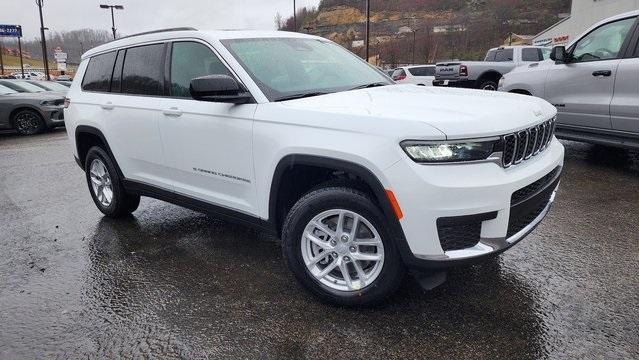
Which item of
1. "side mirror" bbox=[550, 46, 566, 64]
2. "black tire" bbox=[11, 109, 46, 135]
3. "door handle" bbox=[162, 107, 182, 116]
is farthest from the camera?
"black tire" bbox=[11, 109, 46, 135]

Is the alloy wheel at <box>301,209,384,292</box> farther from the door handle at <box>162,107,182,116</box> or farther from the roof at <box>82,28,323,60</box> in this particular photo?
the roof at <box>82,28,323,60</box>

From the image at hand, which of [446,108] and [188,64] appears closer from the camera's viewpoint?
[446,108]

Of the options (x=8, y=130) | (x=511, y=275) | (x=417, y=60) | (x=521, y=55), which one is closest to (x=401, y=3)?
(x=417, y=60)

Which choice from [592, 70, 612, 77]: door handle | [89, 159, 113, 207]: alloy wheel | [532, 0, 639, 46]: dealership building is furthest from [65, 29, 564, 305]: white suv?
[532, 0, 639, 46]: dealership building

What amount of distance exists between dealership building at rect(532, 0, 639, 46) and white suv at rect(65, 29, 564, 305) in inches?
1029

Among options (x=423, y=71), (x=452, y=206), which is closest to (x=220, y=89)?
(x=452, y=206)

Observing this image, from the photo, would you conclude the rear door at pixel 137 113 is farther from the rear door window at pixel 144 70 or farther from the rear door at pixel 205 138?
the rear door at pixel 205 138

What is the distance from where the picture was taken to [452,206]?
8.10 ft

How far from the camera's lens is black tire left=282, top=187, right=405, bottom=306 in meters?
2.71

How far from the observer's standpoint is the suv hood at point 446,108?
254 cm

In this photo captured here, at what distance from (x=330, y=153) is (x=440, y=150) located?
0.63m

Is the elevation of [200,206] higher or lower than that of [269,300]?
higher

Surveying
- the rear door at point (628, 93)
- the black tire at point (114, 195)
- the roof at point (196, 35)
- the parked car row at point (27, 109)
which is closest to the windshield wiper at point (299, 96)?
the roof at point (196, 35)

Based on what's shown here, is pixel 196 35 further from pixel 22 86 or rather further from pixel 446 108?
pixel 22 86
